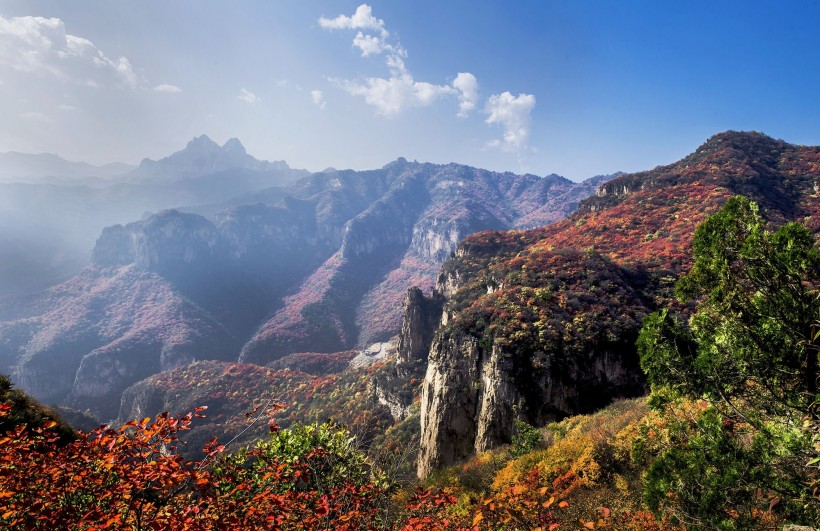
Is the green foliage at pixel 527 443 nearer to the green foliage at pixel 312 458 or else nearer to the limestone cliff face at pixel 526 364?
the limestone cliff face at pixel 526 364

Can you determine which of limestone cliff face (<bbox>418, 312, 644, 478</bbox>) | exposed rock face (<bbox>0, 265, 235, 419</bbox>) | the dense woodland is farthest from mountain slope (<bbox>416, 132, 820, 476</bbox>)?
exposed rock face (<bbox>0, 265, 235, 419</bbox>)

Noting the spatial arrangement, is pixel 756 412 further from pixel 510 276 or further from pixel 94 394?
pixel 94 394

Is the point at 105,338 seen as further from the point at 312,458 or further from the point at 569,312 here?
the point at 312,458

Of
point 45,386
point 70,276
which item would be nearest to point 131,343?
point 45,386

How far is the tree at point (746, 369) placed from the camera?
21.1 ft

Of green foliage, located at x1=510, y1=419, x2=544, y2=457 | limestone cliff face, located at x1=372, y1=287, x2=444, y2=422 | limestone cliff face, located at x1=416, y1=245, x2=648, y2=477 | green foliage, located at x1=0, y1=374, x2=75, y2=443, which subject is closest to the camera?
green foliage, located at x1=0, y1=374, x2=75, y2=443

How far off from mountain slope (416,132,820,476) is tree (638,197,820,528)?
2324 centimetres

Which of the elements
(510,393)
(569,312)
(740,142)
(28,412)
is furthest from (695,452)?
(740,142)

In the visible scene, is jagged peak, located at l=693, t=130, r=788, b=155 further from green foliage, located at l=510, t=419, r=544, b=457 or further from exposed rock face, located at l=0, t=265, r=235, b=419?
exposed rock face, located at l=0, t=265, r=235, b=419

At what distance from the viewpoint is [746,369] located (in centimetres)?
709

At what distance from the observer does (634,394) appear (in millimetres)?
30016

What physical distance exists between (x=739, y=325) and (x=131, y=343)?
158 meters

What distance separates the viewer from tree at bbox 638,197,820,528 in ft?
21.1

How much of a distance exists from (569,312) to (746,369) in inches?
1198
